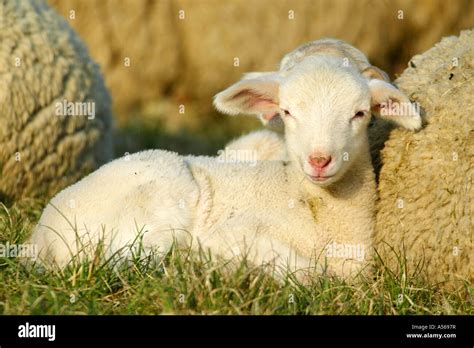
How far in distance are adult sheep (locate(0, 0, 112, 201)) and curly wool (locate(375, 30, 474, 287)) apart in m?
2.61

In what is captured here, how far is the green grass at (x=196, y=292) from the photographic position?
4645 millimetres

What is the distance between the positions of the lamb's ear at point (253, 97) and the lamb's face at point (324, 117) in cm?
15

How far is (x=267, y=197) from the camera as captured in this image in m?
5.59

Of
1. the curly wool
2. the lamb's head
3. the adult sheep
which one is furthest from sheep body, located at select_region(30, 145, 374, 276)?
the adult sheep

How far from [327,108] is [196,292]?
117 cm

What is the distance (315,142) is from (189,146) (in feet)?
17.6

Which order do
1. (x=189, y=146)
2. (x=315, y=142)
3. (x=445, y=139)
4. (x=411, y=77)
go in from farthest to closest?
(x=189, y=146) → (x=411, y=77) → (x=445, y=139) → (x=315, y=142)

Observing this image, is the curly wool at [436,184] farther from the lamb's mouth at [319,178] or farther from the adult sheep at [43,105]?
the adult sheep at [43,105]

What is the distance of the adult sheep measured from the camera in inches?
273

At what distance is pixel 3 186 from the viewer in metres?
6.95

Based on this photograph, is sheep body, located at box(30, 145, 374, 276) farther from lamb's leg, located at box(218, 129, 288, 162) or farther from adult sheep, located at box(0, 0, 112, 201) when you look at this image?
adult sheep, located at box(0, 0, 112, 201)

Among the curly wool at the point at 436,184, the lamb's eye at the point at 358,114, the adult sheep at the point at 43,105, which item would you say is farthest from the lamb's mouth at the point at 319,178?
the adult sheep at the point at 43,105
